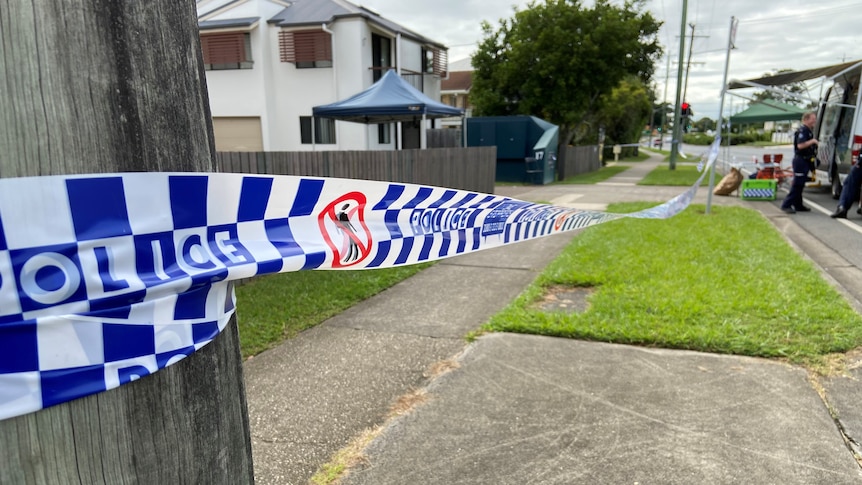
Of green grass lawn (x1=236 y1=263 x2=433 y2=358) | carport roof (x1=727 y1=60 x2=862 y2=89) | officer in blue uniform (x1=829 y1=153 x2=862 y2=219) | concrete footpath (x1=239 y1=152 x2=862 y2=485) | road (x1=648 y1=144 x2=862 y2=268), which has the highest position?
carport roof (x1=727 y1=60 x2=862 y2=89)

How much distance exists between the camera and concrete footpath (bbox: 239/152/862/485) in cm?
277

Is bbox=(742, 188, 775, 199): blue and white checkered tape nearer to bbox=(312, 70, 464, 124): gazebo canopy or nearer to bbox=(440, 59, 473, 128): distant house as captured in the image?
bbox=(312, 70, 464, 124): gazebo canopy

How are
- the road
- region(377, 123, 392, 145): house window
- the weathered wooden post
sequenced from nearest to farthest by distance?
the weathered wooden post → the road → region(377, 123, 392, 145): house window

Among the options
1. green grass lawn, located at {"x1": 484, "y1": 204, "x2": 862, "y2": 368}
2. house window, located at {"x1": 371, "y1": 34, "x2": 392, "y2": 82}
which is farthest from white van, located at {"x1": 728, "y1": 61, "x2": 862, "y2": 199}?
house window, located at {"x1": 371, "y1": 34, "x2": 392, "y2": 82}

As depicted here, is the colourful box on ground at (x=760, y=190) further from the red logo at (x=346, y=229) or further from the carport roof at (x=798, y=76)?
the red logo at (x=346, y=229)

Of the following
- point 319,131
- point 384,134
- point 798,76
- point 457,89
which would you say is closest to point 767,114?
point 798,76

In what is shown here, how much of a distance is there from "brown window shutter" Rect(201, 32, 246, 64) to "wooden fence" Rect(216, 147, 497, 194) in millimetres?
12467

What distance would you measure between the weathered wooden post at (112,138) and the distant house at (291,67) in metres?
20.7

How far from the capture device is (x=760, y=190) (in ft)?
43.7

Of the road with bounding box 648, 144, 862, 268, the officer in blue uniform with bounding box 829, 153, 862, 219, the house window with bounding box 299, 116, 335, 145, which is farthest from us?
the house window with bounding box 299, 116, 335, 145

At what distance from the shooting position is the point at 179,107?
3.97 ft

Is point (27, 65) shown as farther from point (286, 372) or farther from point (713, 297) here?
point (713, 297)

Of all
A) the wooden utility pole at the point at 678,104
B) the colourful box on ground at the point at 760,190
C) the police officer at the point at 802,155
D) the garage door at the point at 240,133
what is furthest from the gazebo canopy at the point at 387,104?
the wooden utility pole at the point at 678,104

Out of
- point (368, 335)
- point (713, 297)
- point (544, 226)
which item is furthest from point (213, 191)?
point (713, 297)
